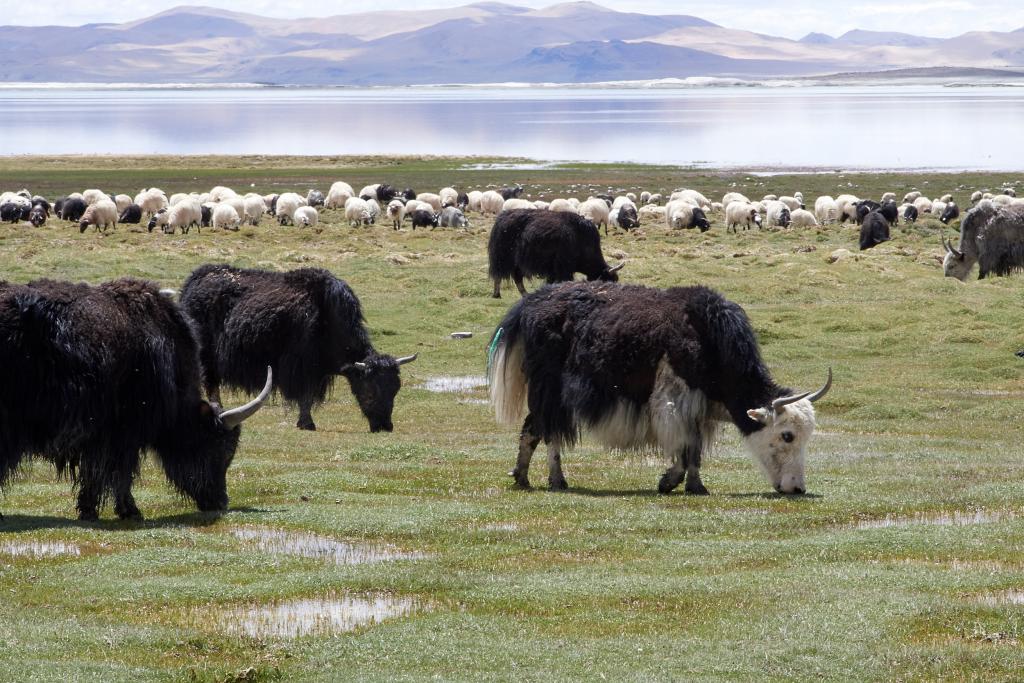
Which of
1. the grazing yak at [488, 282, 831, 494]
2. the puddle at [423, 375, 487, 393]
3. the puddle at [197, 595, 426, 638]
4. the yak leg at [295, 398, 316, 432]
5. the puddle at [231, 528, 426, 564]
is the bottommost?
the puddle at [423, 375, 487, 393]

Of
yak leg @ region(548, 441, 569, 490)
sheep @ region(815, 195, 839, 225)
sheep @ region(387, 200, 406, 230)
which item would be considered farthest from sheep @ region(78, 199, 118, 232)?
yak leg @ region(548, 441, 569, 490)

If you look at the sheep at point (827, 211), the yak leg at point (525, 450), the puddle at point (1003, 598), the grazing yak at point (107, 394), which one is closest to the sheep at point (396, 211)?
the sheep at point (827, 211)

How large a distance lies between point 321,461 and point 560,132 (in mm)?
162188

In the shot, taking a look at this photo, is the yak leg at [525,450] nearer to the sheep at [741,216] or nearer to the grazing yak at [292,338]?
the grazing yak at [292,338]

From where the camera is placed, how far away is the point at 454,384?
23094mm

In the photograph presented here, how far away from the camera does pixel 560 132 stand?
176 metres

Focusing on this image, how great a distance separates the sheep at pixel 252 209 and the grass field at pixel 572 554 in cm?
2956

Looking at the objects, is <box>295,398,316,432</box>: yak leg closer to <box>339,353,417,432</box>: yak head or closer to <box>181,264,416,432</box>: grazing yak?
<box>181,264,416,432</box>: grazing yak

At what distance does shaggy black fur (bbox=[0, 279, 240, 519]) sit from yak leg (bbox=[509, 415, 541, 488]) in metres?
2.95

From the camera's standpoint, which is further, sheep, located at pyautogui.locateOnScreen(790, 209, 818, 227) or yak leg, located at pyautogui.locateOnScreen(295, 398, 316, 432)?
sheep, located at pyautogui.locateOnScreen(790, 209, 818, 227)

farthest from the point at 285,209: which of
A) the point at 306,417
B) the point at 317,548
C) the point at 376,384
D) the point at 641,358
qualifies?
the point at 317,548

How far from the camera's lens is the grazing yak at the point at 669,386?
13.1m

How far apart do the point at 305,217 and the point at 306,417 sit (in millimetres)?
35183

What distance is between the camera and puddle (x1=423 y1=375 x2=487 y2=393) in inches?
889
